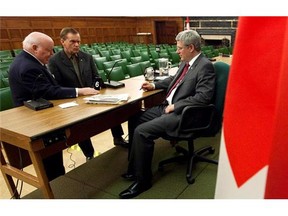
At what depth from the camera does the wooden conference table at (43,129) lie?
146 cm

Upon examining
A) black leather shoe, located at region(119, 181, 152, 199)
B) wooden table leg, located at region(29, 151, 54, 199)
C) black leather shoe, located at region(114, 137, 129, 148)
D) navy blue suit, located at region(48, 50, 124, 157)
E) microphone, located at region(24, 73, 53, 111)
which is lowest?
black leather shoe, located at region(114, 137, 129, 148)

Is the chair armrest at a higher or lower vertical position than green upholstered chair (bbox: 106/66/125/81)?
lower

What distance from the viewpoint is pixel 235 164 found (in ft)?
2.35

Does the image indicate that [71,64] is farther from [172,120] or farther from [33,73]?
[172,120]

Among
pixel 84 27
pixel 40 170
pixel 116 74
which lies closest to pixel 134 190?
pixel 40 170

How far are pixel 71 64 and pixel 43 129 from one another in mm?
1122

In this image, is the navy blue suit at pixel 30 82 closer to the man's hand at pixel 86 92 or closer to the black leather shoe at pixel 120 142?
the man's hand at pixel 86 92

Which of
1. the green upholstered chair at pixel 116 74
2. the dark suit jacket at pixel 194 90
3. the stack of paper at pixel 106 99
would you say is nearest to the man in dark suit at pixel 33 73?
the stack of paper at pixel 106 99

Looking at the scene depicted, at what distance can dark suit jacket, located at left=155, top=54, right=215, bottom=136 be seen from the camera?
1.90m

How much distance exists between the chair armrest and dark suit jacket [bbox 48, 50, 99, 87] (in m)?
1.08

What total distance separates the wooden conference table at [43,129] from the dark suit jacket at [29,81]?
0.36 ft

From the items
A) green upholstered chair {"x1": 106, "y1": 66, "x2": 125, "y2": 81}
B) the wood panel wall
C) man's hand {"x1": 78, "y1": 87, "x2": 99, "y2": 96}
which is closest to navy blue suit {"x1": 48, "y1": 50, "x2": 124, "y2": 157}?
man's hand {"x1": 78, "y1": 87, "x2": 99, "y2": 96}

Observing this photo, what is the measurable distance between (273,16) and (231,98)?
0.75ft

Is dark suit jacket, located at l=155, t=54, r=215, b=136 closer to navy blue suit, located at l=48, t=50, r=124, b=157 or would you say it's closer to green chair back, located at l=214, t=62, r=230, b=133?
green chair back, located at l=214, t=62, r=230, b=133
